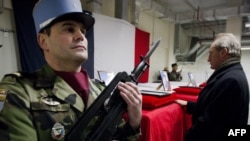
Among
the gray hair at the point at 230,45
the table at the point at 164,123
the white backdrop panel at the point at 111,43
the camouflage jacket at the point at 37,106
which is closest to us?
the camouflage jacket at the point at 37,106

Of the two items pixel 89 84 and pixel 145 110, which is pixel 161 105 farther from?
pixel 89 84

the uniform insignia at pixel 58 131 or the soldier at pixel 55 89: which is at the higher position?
the soldier at pixel 55 89

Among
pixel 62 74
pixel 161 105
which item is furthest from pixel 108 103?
pixel 161 105

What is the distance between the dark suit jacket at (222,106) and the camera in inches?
48.1

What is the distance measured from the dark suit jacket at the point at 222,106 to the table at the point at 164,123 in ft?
0.48

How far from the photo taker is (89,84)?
804 mm

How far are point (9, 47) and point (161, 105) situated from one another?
2924 mm

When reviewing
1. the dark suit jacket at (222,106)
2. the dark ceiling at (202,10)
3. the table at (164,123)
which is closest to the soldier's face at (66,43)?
the table at (164,123)

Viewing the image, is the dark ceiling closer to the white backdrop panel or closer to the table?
the white backdrop panel

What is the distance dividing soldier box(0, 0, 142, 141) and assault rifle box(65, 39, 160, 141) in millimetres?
25

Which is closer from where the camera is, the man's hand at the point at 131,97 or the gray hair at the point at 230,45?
the man's hand at the point at 131,97

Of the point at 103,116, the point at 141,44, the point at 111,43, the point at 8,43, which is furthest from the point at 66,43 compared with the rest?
the point at 141,44

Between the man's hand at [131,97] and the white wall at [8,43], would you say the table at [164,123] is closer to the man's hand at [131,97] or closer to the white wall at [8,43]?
the man's hand at [131,97]

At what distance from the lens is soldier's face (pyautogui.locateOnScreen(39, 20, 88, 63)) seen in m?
0.69
